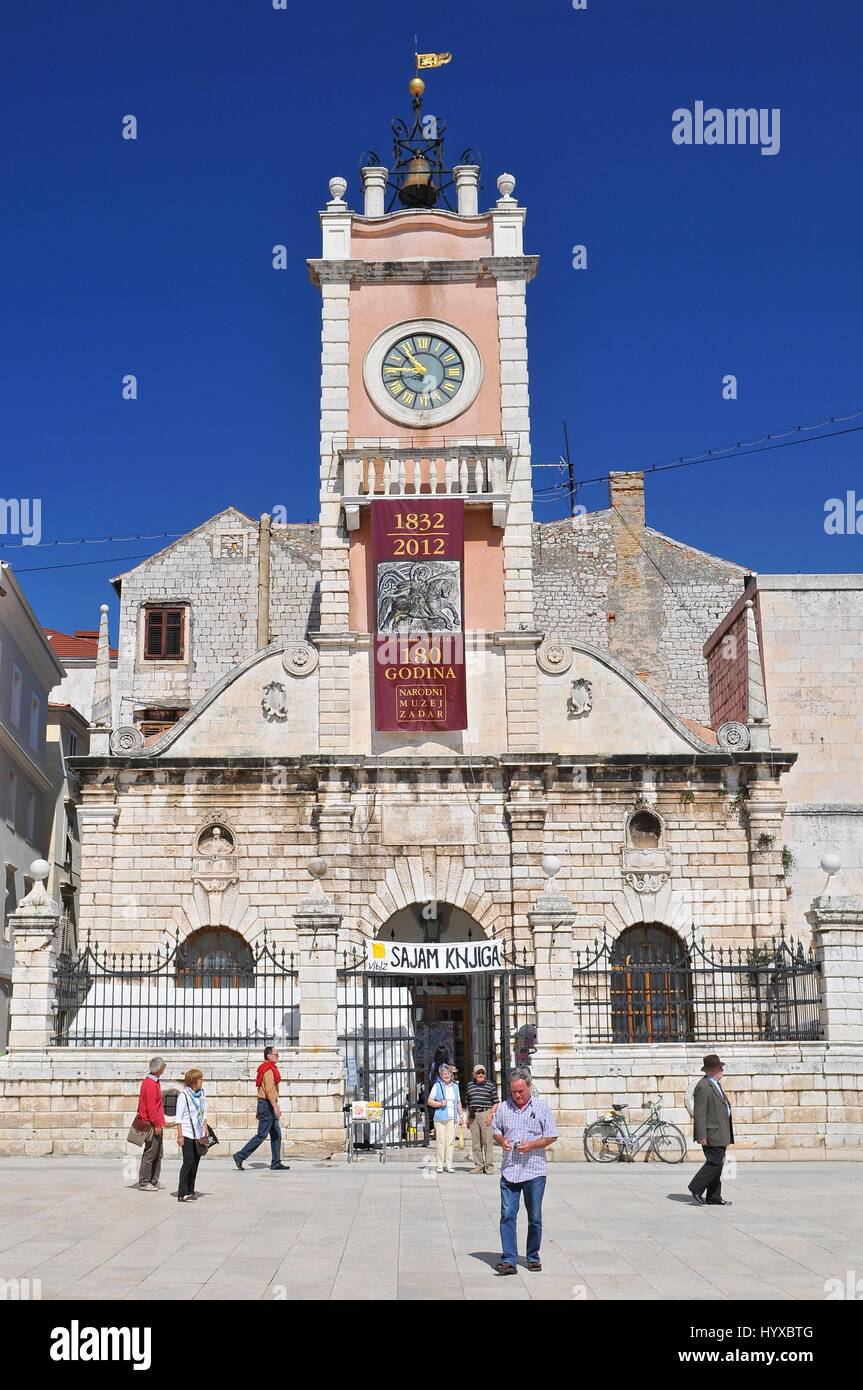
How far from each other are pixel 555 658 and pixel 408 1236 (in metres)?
17.5

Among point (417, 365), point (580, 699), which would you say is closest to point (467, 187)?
point (417, 365)

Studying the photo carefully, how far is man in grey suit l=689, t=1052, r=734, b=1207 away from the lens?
14594mm

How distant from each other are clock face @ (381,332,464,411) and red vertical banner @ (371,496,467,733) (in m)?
2.75

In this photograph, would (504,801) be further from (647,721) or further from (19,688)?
(19,688)

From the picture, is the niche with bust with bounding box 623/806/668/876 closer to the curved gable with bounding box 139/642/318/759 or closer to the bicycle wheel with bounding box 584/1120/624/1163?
the curved gable with bounding box 139/642/318/759

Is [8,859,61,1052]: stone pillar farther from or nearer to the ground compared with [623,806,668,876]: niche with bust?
nearer to the ground

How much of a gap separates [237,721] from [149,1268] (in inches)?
728

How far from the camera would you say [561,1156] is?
63.0 ft

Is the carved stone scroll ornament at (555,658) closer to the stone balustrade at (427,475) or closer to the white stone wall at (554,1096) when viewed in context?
the stone balustrade at (427,475)

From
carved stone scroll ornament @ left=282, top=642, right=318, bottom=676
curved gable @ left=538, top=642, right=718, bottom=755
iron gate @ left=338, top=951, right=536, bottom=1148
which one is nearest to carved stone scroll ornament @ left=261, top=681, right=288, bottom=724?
carved stone scroll ornament @ left=282, top=642, right=318, bottom=676
